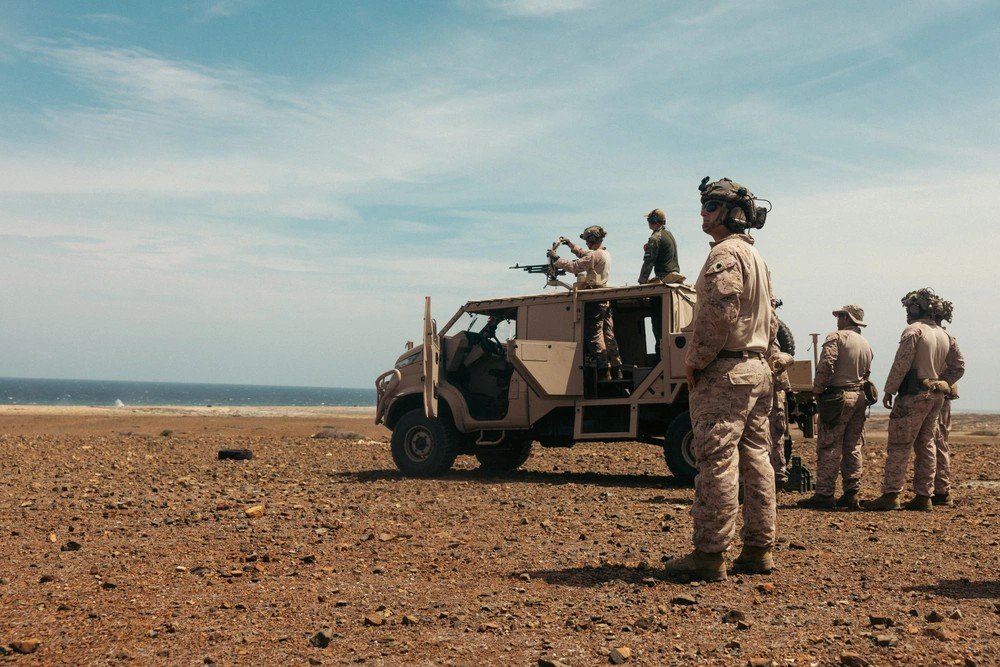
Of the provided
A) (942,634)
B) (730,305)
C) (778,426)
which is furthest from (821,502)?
(942,634)

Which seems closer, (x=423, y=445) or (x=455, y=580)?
(x=455, y=580)

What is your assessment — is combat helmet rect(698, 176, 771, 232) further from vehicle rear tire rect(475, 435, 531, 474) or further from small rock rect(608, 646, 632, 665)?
vehicle rear tire rect(475, 435, 531, 474)

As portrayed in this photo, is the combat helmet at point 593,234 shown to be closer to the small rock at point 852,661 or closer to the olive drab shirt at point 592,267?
the olive drab shirt at point 592,267

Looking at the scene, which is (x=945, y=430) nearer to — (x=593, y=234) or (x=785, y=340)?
(x=785, y=340)

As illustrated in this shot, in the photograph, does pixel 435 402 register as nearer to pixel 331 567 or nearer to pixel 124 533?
pixel 124 533

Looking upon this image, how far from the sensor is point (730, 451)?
5.48 m

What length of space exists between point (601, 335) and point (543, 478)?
1.92 metres

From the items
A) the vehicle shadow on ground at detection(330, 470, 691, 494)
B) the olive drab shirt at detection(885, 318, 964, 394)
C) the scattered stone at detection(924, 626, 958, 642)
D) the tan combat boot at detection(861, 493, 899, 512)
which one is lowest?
the vehicle shadow on ground at detection(330, 470, 691, 494)

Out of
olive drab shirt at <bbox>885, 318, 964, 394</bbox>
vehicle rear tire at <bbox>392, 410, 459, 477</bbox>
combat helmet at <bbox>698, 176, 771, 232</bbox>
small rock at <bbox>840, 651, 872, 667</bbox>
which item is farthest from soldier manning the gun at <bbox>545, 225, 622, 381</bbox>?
small rock at <bbox>840, 651, 872, 667</bbox>

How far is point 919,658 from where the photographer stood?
3.90 meters

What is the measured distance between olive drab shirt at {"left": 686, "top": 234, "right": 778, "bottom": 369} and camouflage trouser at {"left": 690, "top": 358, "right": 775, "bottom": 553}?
131 mm

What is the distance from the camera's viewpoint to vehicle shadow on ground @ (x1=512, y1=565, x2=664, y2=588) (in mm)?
5473

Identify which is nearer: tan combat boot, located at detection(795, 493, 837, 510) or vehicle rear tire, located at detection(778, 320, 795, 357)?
tan combat boot, located at detection(795, 493, 837, 510)

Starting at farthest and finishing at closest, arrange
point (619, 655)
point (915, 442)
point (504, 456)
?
point (504, 456) < point (915, 442) < point (619, 655)
